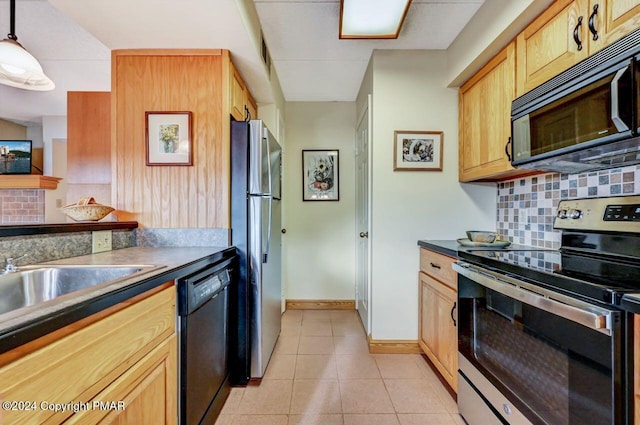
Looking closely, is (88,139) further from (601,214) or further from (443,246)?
(601,214)

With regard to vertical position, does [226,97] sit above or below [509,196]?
above

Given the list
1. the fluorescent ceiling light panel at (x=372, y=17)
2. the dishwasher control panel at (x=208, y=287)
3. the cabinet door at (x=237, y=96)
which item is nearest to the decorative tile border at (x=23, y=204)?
the cabinet door at (x=237, y=96)

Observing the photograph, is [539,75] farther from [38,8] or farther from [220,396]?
[38,8]

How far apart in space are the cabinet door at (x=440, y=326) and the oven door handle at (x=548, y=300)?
1.39 ft

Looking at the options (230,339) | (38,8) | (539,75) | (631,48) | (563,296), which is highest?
→ (38,8)

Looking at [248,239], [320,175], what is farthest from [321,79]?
[248,239]

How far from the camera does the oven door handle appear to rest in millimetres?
807

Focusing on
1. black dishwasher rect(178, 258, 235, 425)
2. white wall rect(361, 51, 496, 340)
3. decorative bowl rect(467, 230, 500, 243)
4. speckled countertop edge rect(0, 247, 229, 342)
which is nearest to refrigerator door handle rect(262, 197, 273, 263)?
black dishwasher rect(178, 258, 235, 425)

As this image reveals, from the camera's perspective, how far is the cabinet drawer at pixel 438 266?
1.77 m

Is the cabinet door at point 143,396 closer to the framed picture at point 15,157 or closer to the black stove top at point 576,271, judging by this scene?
the black stove top at point 576,271


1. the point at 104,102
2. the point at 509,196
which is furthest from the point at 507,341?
the point at 104,102

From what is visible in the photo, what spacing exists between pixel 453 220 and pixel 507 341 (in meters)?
1.21

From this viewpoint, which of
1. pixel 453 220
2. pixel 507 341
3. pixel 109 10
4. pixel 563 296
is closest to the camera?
pixel 563 296

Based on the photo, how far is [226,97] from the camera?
6.28 ft
